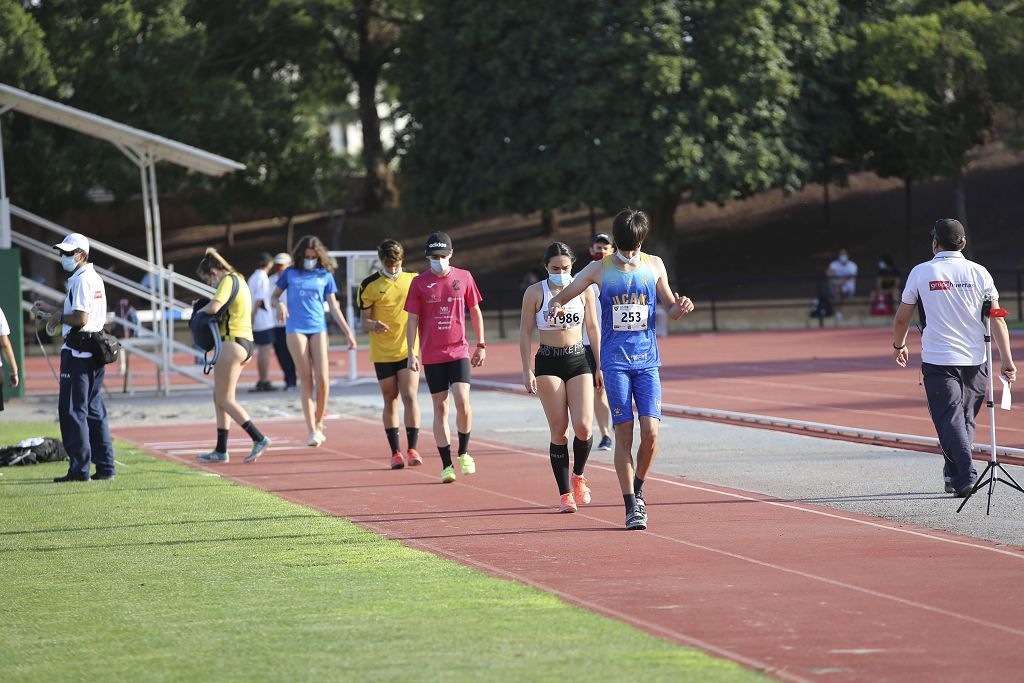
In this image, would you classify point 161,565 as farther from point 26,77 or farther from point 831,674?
point 26,77

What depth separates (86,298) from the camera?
1197 centimetres

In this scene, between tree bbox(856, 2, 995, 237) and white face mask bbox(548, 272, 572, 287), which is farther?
tree bbox(856, 2, 995, 237)

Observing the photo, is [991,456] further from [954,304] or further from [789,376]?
[789,376]

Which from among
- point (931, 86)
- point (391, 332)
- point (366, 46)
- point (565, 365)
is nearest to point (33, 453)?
point (391, 332)

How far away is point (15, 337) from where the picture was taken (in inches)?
792

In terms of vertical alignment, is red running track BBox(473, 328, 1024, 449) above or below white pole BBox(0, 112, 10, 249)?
below

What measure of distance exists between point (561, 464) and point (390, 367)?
10.6 ft

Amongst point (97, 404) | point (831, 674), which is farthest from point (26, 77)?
point (831, 674)

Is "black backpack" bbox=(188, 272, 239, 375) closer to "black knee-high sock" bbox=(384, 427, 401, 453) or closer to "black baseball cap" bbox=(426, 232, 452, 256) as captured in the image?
"black knee-high sock" bbox=(384, 427, 401, 453)

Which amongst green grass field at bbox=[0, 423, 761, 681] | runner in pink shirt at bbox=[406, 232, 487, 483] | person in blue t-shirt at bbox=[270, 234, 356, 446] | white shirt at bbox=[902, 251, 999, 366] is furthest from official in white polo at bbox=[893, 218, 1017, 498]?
person in blue t-shirt at bbox=[270, 234, 356, 446]

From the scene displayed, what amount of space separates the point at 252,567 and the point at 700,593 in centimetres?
265

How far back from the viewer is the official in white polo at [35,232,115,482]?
1193 cm

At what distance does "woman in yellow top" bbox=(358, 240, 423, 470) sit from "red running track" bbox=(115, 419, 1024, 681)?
0.56m

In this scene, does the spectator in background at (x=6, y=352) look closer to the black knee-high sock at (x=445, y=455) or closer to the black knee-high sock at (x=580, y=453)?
the black knee-high sock at (x=445, y=455)
